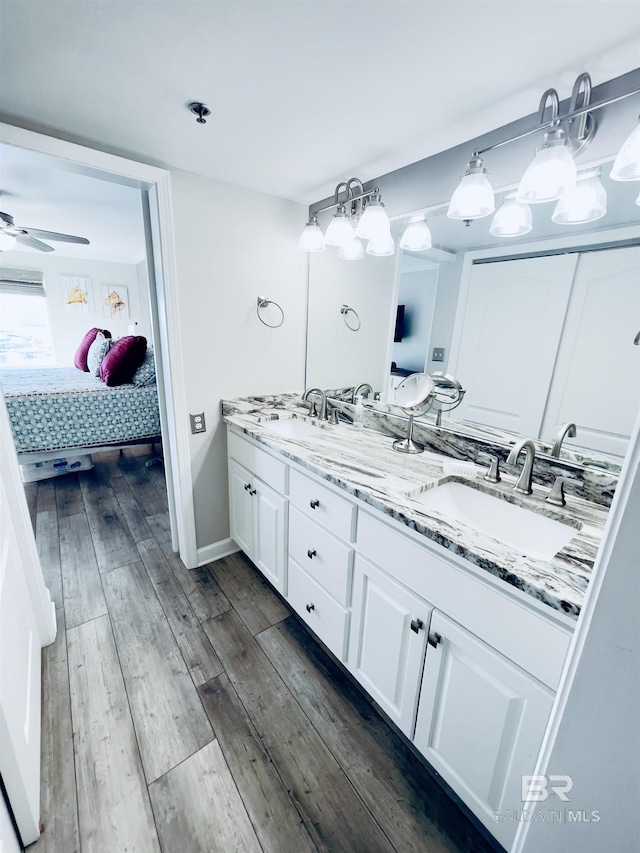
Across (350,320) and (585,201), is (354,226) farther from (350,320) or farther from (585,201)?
(585,201)

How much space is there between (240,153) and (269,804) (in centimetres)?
238

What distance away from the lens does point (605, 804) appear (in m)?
0.54

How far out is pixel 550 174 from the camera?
99cm

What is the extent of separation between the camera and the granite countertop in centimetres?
77

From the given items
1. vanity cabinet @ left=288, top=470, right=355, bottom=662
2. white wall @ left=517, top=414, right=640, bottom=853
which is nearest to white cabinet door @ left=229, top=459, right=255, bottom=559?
vanity cabinet @ left=288, top=470, right=355, bottom=662

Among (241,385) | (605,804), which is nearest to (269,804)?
(605,804)

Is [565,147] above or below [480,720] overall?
above

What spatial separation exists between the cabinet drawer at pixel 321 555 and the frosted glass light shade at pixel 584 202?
1325 mm

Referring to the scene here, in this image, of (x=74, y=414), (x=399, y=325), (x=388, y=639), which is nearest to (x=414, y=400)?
(x=399, y=325)

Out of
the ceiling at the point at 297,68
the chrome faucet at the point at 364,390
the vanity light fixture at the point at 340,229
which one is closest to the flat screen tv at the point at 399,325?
the chrome faucet at the point at 364,390

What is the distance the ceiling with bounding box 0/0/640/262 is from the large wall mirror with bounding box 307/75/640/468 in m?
0.27

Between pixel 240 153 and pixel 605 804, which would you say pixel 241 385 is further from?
pixel 605 804

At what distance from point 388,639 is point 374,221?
1.66 m

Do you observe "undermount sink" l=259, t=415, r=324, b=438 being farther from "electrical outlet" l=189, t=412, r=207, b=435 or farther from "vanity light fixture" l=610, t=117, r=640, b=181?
"vanity light fixture" l=610, t=117, r=640, b=181
